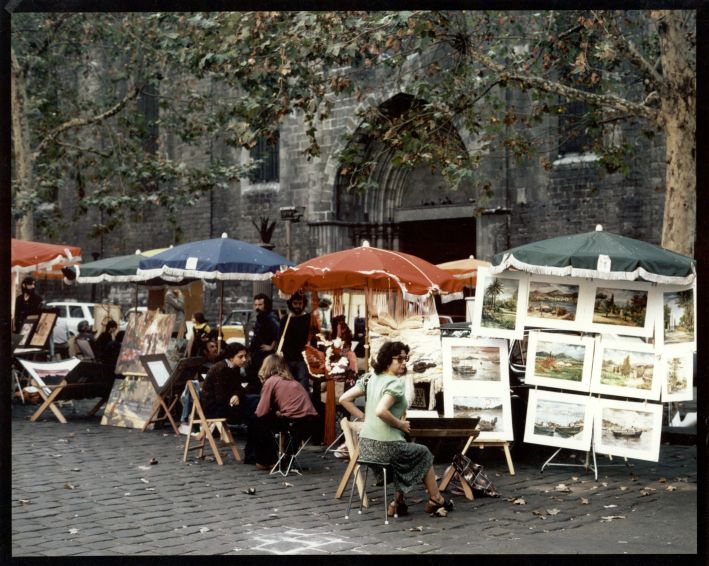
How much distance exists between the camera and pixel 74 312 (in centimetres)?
2873

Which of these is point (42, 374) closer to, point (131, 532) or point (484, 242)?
point (131, 532)

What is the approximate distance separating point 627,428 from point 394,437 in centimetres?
295

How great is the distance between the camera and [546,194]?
72.2 ft

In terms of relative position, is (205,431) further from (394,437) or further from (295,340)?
(394,437)

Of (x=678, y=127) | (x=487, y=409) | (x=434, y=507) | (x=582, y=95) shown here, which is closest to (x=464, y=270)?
(x=582, y=95)

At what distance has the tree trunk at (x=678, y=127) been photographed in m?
12.2

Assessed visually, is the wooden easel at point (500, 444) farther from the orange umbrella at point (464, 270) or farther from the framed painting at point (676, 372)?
the orange umbrella at point (464, 270)

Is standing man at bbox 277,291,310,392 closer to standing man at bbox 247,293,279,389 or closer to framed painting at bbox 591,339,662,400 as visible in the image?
standing man at bbox 247,293,279,389

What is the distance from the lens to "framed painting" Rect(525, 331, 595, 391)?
10172mm

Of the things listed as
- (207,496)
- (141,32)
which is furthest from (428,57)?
(207,496)

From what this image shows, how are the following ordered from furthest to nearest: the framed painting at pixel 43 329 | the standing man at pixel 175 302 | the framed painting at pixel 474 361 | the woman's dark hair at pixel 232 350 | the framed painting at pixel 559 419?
the standing man at pixel 175 302
the framed painting at pixel 43 329
the woman's dark hair at pixel 232 350
the framed painting at pixel 474 361
the framed painting at pixel 559 419

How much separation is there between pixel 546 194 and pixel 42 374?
11.9 metres

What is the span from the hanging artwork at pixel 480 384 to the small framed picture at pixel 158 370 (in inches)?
152

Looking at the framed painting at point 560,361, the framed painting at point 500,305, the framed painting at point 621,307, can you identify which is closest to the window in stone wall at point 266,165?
the framed painting at point 500,305
